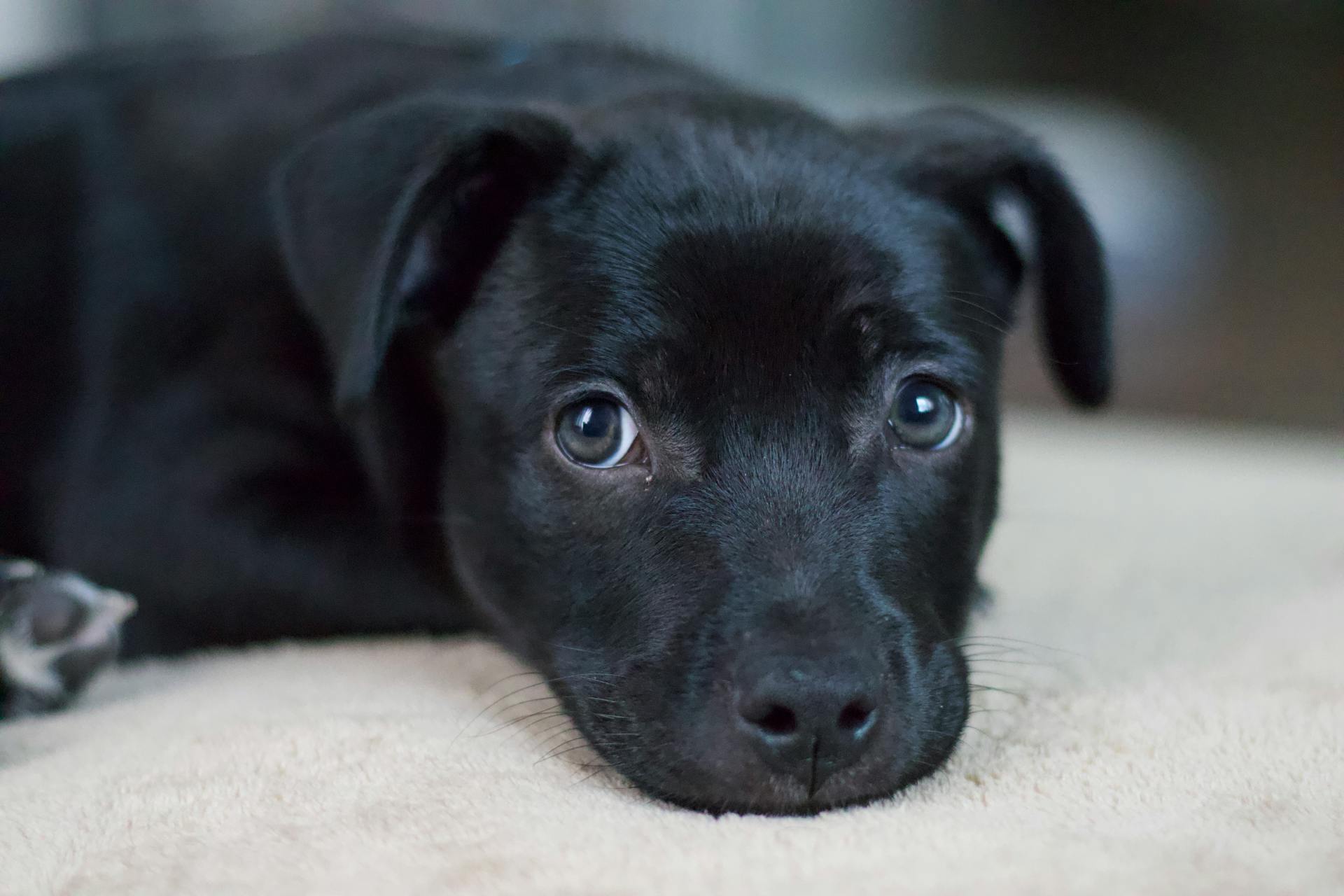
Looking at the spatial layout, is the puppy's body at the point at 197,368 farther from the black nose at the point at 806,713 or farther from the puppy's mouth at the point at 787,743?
the black nose at the point at 806,713

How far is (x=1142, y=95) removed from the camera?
7664 millimetres

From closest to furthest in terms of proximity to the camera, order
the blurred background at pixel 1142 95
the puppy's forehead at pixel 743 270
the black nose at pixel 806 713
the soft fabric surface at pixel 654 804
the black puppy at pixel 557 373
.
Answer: the soft fabric surface at pixel 654 804 < the black nose at pixel 806 713 < the black puppy at pixel 557 373 < the puppy's forehead at pixel 743 270 < the blurred background at pixel 1142 95

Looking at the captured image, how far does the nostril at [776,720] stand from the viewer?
1.31 meters

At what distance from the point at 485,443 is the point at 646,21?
4874 millimetres

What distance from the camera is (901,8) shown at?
750 cm

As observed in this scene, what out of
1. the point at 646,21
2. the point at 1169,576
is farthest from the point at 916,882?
the point at 646,21

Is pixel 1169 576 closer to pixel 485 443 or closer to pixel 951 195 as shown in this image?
pixel 951 195

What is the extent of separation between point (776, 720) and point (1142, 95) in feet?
23.7

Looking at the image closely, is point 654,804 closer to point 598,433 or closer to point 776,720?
point 776,720

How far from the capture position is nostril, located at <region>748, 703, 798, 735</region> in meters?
1.31

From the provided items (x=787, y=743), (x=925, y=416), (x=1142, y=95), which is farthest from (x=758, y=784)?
(x=1142, y=95)

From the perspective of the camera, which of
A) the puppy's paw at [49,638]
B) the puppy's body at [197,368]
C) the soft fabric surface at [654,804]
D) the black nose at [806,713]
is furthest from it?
the puppy's body at [197,368]

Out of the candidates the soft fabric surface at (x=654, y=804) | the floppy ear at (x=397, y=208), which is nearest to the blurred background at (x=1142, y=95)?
the soft fabric surface at (x=654, y=804)

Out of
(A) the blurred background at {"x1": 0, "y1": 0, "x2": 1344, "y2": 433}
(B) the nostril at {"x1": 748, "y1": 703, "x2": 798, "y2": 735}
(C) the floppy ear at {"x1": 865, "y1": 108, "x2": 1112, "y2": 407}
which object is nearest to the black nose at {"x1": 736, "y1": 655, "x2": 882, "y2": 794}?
(B) the nostril at {"x1": 748, "y1": 703, "x2": 798, "y2": 735}
